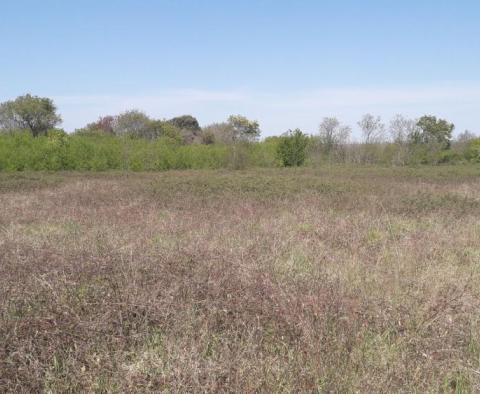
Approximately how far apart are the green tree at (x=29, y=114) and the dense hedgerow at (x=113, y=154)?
11729 millimetres

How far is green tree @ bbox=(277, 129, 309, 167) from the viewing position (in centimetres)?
3481

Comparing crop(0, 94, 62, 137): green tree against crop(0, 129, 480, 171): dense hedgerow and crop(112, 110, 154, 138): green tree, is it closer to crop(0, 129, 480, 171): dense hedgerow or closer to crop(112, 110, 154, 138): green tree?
crop(112, 110, 154, 138): green tree

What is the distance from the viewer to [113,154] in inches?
1108

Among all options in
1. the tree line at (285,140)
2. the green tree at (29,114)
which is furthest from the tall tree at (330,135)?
the green tree at (29,114)

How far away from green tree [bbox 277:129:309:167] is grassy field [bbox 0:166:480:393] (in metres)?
27.9

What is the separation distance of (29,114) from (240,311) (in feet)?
136

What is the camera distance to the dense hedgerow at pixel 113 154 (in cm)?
2522

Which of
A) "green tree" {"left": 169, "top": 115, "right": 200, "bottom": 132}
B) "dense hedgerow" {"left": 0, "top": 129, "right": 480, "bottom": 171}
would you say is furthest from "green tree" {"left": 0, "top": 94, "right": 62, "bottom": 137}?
"green tree" {"left": 169, "top": 115, "right": 200, "bottom": 132}

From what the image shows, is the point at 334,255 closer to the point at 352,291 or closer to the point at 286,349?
the point at 352,291

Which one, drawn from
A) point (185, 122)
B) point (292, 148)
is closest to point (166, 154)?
point (292, 148)

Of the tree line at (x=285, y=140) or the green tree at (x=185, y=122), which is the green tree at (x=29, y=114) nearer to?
the tree line at (x=285, y=140)

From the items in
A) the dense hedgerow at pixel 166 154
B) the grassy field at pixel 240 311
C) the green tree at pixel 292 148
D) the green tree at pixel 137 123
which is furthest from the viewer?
the green tree at pixel 137 123

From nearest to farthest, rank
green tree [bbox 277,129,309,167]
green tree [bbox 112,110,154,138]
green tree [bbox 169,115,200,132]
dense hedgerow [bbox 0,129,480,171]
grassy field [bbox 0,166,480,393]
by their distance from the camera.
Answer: grassy field [bbox 0,166,480,393], dense hedgerow [bbox 0,129,480,171], green tree [bbox 277,129,309,167], green tree [bbox 112,110,154,138], green tree [bbox 169,115,200,132]

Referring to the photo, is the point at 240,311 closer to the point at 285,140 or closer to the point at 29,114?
the point at 285,140
